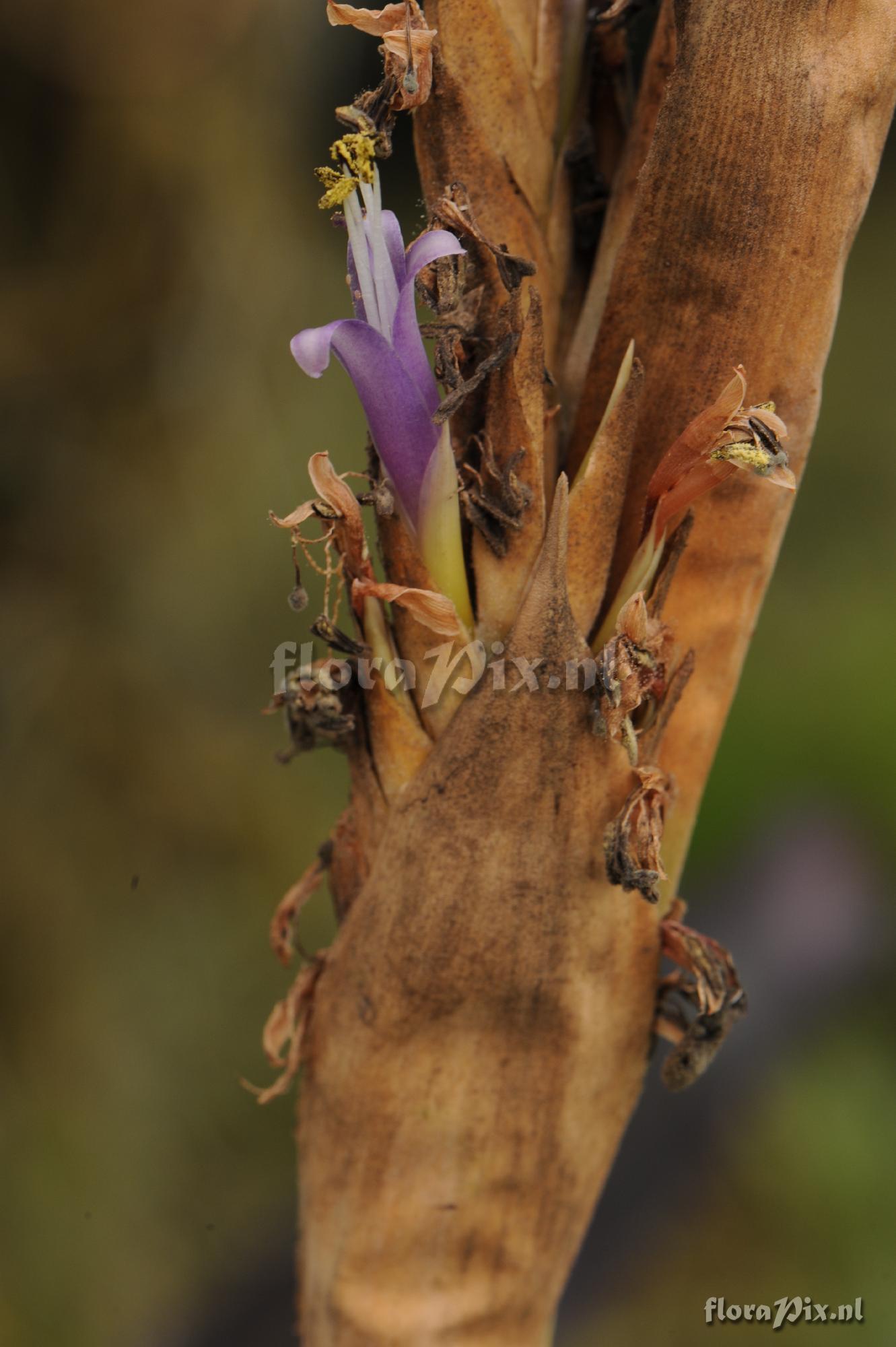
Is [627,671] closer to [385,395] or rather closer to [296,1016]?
[385,395]

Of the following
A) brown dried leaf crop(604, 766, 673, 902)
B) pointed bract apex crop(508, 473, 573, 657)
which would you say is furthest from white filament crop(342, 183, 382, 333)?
brown dried leaf crop(604, 766, 673, 902)

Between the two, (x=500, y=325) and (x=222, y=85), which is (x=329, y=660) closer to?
(x=500, y=325)

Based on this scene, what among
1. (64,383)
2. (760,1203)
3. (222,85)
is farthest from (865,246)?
(760,1203)

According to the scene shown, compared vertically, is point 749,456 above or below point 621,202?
below

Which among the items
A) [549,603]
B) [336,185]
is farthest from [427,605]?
[336,185]

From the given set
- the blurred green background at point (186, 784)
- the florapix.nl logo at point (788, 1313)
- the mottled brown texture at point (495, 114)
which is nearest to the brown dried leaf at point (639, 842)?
the mottled brown texture at point (495, 114)

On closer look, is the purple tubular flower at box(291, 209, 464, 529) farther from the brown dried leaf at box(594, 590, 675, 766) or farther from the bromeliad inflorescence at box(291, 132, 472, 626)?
the brown dried leaf at box(594, 590, 675, 766)
